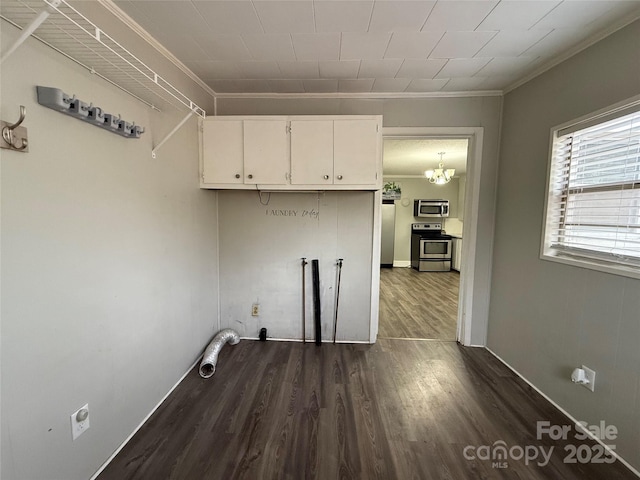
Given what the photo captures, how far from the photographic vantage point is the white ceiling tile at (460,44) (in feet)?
5.65

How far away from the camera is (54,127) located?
1.15 metres

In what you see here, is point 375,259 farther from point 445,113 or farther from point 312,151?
point 445,113

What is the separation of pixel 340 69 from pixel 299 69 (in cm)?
33

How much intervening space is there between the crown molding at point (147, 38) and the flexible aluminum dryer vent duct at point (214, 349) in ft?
7.56

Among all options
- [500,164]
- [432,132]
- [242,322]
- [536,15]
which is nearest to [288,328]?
[242,322]

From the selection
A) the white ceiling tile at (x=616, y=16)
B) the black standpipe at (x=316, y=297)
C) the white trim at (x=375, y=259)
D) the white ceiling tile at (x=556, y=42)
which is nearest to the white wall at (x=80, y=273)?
the black standpipe at (x=316, y=297)

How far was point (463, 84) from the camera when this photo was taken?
241cm

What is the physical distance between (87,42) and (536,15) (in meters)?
2.30

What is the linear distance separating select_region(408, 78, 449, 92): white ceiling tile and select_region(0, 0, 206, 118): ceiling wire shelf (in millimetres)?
2064

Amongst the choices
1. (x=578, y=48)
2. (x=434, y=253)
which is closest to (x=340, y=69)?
(x=578, y=48)

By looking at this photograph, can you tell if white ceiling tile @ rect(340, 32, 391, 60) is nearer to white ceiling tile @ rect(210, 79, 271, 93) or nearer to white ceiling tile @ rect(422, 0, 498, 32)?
white ceiling tile @ rect(422, 0, 498, 32)

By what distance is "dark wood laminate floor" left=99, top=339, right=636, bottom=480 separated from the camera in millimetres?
1439

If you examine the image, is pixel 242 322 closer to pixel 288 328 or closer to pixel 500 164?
pixel 288 328

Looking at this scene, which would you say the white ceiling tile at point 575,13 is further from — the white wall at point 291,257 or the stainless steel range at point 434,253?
the stainless steel range at point 434,253
